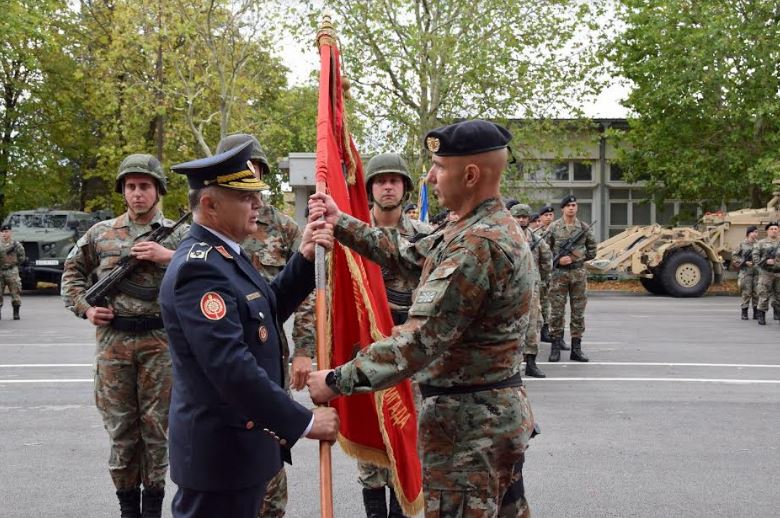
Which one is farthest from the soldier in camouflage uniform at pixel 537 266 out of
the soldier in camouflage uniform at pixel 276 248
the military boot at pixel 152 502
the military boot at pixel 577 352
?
the military boot at pixel 152 502

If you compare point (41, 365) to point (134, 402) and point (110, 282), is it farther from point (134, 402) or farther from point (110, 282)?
point (110, 282)

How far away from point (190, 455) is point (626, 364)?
9.10 metres

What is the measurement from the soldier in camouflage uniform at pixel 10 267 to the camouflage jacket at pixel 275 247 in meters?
13.6

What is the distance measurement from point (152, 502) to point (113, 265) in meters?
1.45

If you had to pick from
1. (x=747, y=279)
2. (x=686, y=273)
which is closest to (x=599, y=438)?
(x=747, y=279)

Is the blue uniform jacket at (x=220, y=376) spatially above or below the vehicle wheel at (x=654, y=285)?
above

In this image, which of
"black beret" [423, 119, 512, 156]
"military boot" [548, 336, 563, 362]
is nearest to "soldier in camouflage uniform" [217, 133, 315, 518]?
"black beret" [423, 119, 512, 156]

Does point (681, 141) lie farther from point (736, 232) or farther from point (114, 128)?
point (114, 128)

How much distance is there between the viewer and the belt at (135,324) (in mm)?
5098

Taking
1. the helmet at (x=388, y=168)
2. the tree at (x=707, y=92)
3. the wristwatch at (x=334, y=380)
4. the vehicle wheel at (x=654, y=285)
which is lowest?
the vehicle wheel at (x=654, y=285)

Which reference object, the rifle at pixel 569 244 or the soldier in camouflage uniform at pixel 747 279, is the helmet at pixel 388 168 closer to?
the rifle at pixel 569 244

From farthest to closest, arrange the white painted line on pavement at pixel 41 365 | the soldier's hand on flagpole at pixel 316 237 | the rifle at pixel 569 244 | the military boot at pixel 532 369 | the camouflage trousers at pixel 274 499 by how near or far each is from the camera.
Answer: the rifle at pixel 569 244
the white painted line on pavement at pixel 41 365
the military boot at pixel 532 369
the camouflage trousers at pixel 274 499
the soldier's hand on flagpole at pixel 316 237

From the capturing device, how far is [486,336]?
10.7 ft

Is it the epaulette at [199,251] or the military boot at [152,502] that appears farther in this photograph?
the military boot at [152,502]
